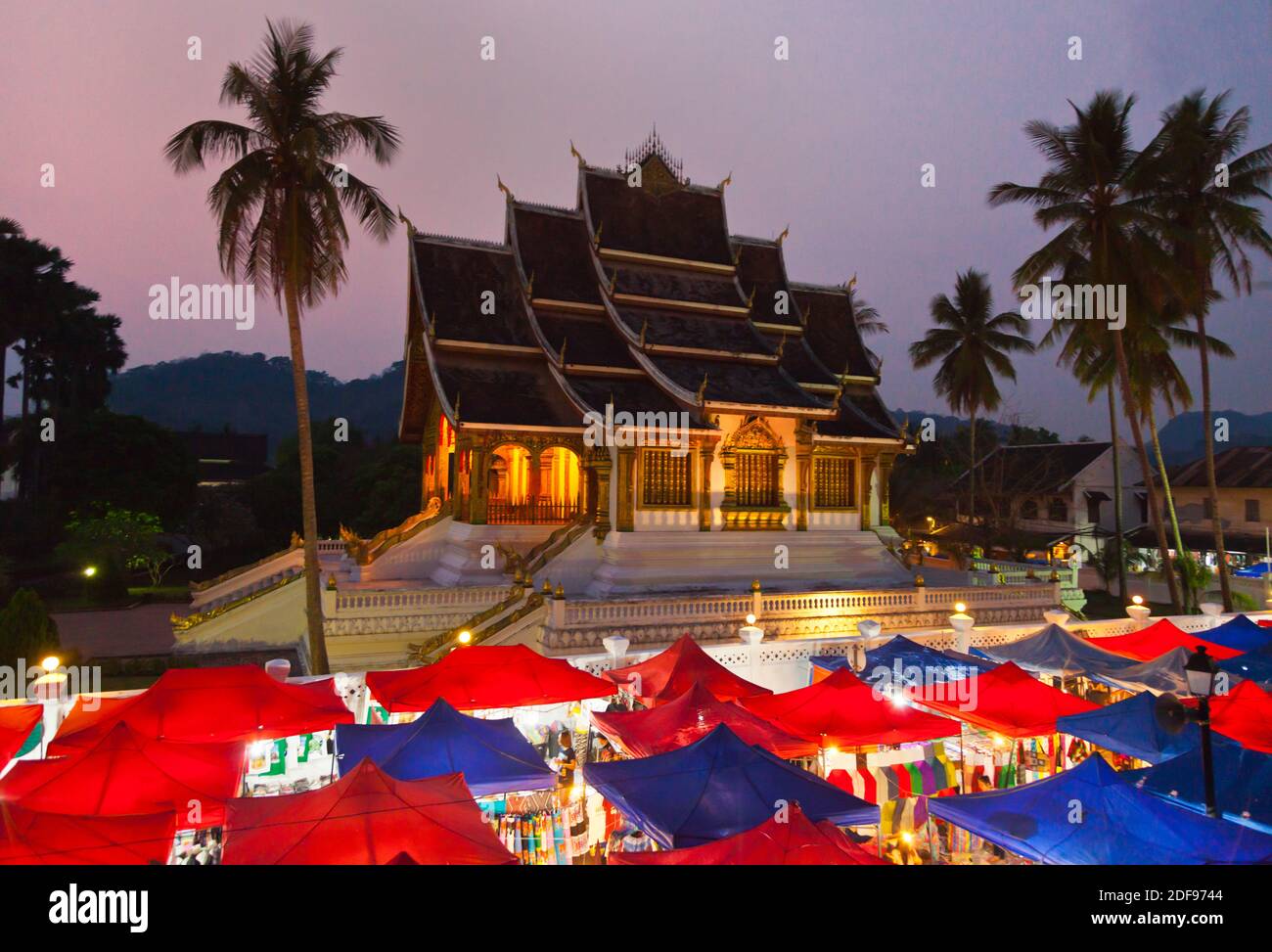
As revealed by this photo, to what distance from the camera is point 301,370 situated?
1521 cm

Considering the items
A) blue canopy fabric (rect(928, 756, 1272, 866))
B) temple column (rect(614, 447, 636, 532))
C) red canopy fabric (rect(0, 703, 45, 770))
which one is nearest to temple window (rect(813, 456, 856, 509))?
temple column (rect(614, 447, 636, 532))

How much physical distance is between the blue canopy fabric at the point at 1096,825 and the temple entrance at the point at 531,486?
14.5 metres

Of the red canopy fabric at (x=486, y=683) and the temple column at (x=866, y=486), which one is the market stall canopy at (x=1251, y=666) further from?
the red canopy fabric at (x=486, y=683)

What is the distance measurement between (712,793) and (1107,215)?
21284mm

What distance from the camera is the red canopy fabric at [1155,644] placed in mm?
14344

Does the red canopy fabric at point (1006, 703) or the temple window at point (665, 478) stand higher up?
the temple window at point (665, 478)

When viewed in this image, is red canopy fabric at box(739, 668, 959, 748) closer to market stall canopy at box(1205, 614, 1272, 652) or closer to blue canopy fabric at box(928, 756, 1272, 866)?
blue canopy fabric at box(928, 756, 1272, 866)

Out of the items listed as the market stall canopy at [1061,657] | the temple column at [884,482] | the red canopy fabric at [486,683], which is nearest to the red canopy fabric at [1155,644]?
the market stall canopy at [1061,657]

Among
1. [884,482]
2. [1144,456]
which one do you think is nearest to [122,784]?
[884,482]

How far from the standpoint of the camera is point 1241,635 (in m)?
15.4

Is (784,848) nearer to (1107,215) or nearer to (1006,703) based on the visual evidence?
(1006,703)
